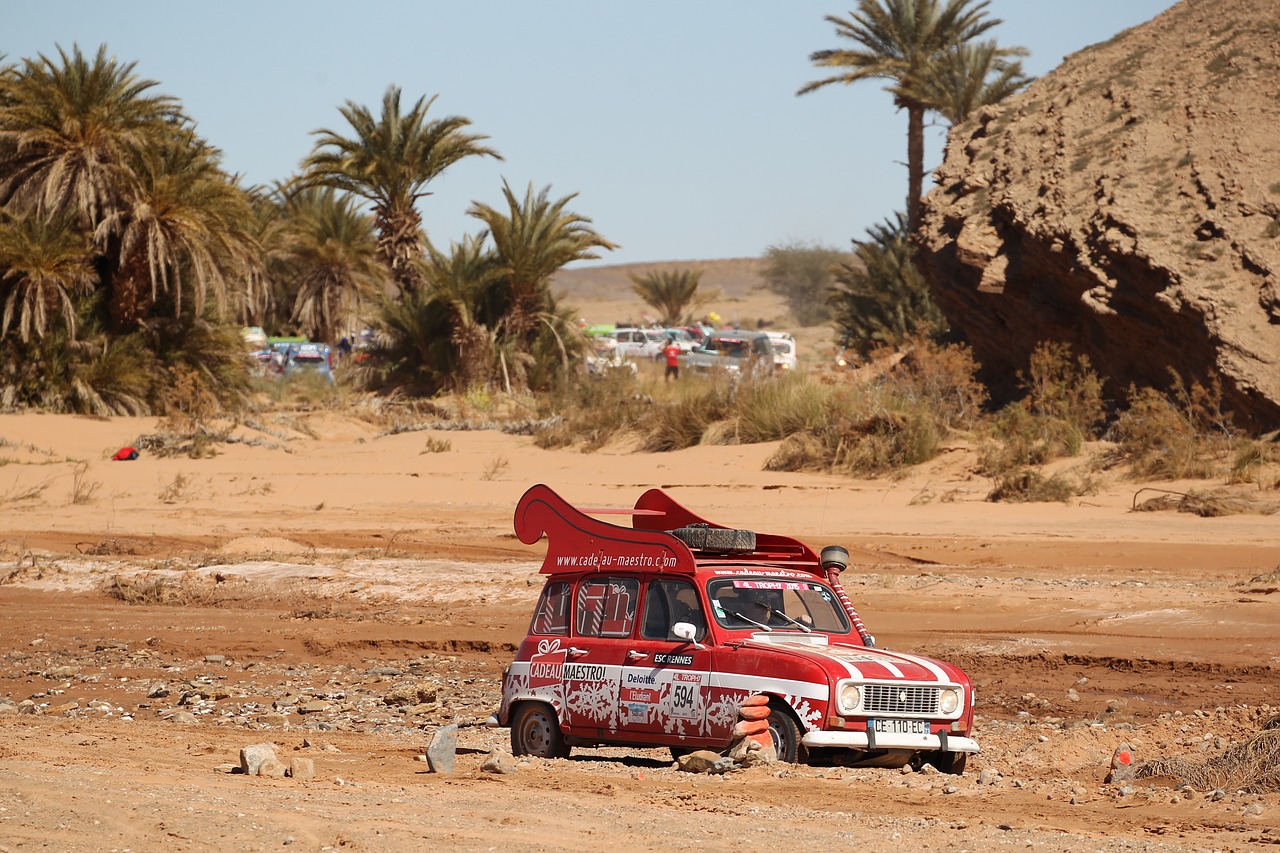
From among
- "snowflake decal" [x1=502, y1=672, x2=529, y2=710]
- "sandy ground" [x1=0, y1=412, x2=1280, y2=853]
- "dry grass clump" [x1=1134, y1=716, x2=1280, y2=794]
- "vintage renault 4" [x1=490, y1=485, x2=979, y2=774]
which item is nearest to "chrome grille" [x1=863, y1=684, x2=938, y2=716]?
"vintage renault 4" [x1=490, y1=485, x2=979, y2=774]

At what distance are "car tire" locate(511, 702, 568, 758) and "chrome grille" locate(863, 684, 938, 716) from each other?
2.08 meters

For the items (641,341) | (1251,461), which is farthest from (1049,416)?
(641,341)

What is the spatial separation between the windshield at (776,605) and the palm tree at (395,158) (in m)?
29.8

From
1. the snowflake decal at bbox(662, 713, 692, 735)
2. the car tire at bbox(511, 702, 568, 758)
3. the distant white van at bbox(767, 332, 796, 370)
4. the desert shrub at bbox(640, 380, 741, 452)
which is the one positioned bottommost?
the car tire at bbox(511, 702, 568, 758)

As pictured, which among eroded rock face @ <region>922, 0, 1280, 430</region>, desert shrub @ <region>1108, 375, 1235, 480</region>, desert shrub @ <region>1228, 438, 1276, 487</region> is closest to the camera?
desert shrub @ <region>1228, 438, 1276, 487</region>

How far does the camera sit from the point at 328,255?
174 feet

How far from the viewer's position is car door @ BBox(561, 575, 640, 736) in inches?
354

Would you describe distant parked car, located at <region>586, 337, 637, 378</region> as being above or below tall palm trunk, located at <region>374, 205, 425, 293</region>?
below

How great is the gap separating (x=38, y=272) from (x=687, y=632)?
2499 cm

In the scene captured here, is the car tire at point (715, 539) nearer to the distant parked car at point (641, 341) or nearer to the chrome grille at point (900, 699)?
the chrome grille at point (900, 699)

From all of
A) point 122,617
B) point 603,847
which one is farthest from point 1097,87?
point 603,847

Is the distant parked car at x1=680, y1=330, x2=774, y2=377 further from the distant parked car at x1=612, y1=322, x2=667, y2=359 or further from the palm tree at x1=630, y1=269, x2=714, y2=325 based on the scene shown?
the palm tree at x1=630, y1=269, x2=714, y2=325

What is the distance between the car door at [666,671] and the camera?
862cm

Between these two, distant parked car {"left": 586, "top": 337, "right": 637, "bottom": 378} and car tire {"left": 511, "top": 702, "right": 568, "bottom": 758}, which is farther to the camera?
distant parked car {"left": 586, "top": 337, "right": 637, "bottom": 378}
